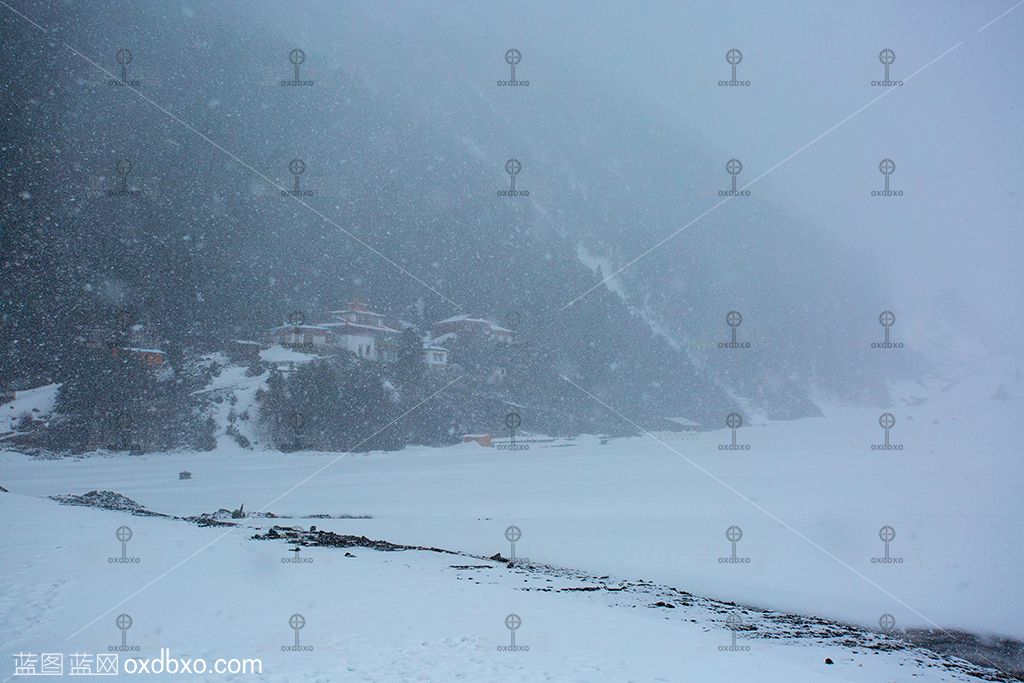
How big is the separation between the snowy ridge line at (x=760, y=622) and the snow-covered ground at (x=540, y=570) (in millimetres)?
127

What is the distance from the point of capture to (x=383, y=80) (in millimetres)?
112812

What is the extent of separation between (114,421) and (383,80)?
86.6m

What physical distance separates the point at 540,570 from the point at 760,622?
5216 millimetres

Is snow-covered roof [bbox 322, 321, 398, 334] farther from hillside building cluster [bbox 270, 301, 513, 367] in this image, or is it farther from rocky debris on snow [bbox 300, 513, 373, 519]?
rocky debris on snow [bbox 300, 513, 373, 519]

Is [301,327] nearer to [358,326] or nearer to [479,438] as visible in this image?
[358,326]

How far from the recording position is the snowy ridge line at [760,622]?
391 inches

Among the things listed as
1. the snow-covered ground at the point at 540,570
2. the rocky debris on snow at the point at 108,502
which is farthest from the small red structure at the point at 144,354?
the rocky debris on snow at the point at 108,502

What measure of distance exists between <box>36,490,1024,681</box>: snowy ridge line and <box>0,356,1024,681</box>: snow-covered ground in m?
0.13

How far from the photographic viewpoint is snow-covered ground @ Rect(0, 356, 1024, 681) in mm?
8492

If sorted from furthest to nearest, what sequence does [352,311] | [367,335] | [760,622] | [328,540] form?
1. [352,311]
2. [367,335]
3. [328,540]
4. [760,622]

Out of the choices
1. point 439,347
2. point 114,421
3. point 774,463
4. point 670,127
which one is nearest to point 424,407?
point 439,347

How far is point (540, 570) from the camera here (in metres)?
14.8

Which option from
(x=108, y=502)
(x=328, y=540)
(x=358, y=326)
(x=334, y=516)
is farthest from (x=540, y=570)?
(x=358, y=326)

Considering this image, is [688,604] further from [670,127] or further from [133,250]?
[670,127]
